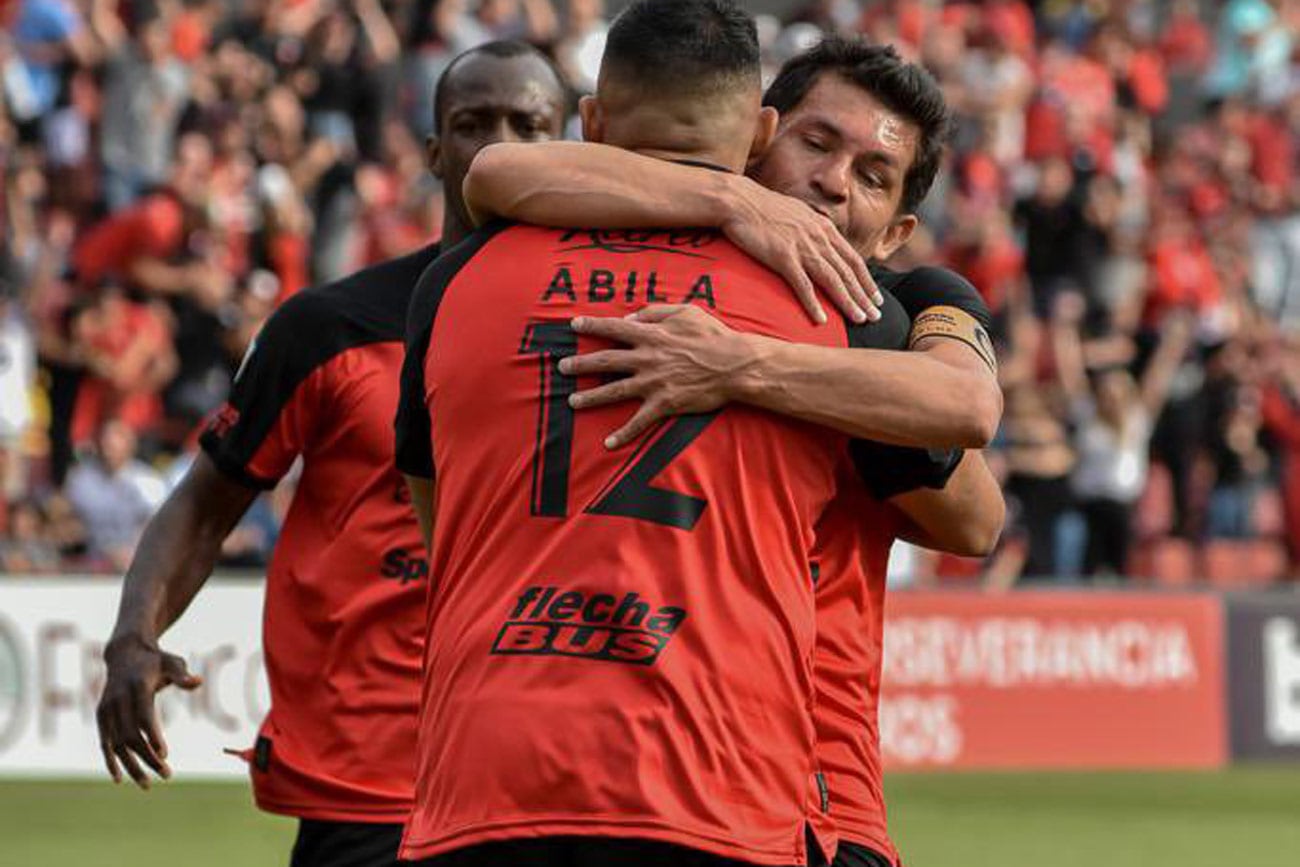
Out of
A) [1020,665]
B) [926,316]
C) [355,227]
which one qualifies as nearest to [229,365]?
[355,227]

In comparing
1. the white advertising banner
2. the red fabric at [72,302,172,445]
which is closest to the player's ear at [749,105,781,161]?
the white advertising banner

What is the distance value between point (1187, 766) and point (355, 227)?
6.60 metres

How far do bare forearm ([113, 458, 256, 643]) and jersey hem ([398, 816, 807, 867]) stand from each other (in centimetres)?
172

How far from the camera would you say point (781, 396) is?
349cm

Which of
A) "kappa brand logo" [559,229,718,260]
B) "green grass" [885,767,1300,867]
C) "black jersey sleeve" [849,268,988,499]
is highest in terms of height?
"kappa brand logo" [559,229,718,260]

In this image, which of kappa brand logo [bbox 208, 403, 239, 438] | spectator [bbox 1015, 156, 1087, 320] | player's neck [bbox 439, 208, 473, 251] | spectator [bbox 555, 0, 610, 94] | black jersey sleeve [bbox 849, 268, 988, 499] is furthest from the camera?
spectator [bbox 1015, 156, 1087, 320]

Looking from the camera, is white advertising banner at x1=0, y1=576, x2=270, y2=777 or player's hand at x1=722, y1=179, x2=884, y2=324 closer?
player's hand at x1=722, y1=179, x2=884, y2=324

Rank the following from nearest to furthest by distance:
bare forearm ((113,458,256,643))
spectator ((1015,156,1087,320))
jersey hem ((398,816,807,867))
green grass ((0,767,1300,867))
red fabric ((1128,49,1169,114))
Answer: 1. jersey hem ((398,816,807,867))
2. bare forearm ((113,458,256,643))
3. green grass ((0,767,1300,867))
4. spectator ((1015,156,1087,320))
5. red fabric ((1128,49,1169,114))

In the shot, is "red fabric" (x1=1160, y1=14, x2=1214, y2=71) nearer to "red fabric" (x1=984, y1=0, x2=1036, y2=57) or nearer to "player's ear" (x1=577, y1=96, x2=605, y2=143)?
"red fabric" (x1=984, y1=0, x2=1036, y2=57)

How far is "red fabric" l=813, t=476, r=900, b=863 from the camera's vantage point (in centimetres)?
392

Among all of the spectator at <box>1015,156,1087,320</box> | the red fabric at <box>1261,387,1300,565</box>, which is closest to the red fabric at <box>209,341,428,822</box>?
the red fabric at <box>1261,387,1300,565</box>

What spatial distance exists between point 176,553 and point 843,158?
1833 mm

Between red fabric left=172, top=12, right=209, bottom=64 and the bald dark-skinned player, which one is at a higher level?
red fabric left=172, top=12, right=209, bottom=64

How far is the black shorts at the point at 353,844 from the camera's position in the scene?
518 cm
